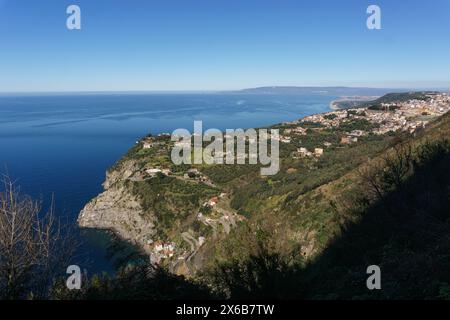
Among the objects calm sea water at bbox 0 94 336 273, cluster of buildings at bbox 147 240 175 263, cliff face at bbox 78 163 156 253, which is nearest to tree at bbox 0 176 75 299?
calm sea water at bbox 0 94 336 273

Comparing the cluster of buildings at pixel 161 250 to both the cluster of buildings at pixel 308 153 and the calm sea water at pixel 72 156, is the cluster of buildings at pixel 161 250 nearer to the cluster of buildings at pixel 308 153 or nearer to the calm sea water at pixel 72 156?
the calm sea water at pixel 72 156

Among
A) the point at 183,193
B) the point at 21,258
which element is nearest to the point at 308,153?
the point at 183,193

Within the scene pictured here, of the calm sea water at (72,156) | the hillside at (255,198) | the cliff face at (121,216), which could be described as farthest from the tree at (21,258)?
the cliff face at (121,216)

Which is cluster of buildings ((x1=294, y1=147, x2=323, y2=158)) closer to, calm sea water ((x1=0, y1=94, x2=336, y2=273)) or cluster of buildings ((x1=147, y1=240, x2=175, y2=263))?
cluster of buildings ((x1=147, y1=240, x2=175, y2=263))

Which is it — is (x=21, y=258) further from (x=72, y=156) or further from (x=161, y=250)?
(x=72, y=156)
